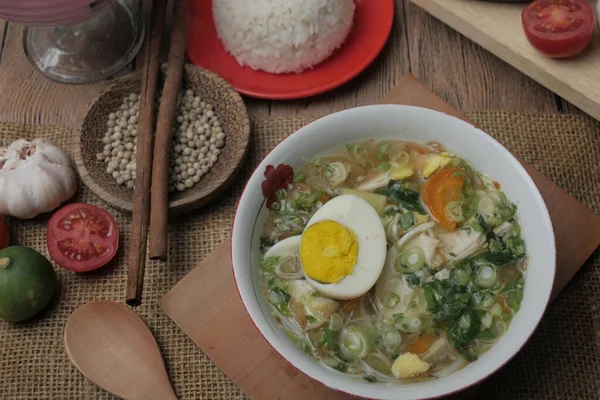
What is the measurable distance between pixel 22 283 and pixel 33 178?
0.29 metres

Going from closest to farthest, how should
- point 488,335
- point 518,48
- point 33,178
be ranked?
point 488,335 → point 33,178 → point 518,48

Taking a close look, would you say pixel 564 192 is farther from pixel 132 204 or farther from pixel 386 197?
pixel 132 204

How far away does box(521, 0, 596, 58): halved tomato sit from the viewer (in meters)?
1.65

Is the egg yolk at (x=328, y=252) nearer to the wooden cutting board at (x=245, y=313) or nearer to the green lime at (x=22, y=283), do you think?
the wooden cutting board at (x=245, y=313)

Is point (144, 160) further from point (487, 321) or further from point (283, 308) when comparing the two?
point (487, 321)

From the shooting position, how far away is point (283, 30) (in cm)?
183

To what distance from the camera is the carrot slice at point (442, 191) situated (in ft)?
4.67

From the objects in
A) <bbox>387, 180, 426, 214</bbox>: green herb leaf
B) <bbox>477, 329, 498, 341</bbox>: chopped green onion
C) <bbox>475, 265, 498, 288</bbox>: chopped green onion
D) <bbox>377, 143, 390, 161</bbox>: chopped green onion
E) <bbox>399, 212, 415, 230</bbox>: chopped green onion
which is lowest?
<bbox>477, 329, 498, 341</bbox>: chopped green onion

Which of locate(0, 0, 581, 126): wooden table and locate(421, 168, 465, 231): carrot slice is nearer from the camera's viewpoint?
locate(421, 168, 465, 231): carrot slice

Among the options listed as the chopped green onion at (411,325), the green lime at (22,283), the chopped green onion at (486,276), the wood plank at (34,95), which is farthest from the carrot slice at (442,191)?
the wood plank at (34,95)

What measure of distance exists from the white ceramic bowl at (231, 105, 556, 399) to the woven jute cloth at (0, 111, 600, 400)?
0.99 ft

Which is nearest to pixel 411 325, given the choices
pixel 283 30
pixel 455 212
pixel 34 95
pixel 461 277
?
pixel 461 277

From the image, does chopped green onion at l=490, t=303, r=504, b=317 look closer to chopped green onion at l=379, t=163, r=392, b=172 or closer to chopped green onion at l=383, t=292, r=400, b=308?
chopped green onion at l=383, t=292, r=400, b=308

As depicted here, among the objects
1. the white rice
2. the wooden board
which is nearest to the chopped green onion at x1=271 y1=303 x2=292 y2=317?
the white rice
